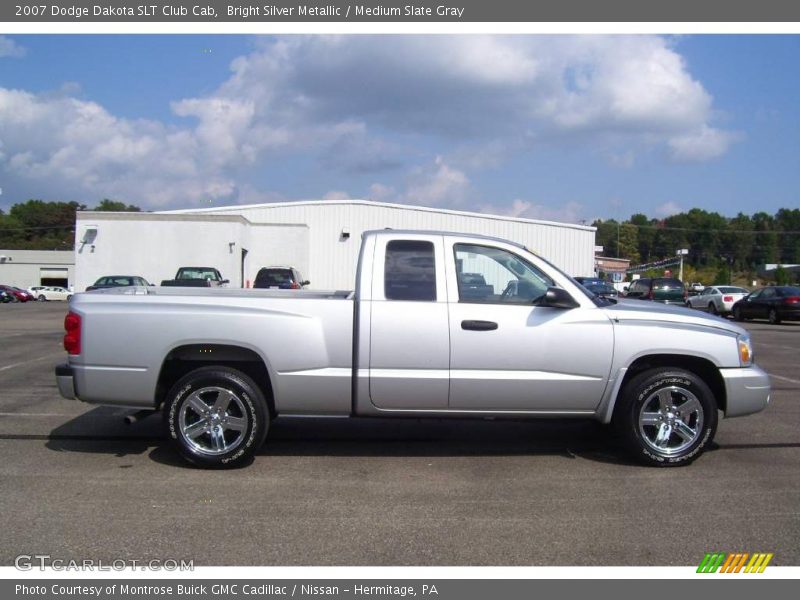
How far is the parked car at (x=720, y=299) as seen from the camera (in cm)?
3062

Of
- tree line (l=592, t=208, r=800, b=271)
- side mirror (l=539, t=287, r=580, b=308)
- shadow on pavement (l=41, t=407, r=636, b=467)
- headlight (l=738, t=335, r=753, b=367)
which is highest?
tree line (l=592, t=208, r=800, b=271)

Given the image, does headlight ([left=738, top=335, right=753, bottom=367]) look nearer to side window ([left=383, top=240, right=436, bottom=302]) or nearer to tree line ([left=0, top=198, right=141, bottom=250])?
side window ([left=383, top=240, right=436, bottom=302])

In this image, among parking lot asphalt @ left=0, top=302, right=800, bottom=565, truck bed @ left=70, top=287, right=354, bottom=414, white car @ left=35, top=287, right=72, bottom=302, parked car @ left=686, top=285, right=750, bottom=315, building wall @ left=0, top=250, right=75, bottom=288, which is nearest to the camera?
parking lot asphalt @ left=0, top=302, right=800, bottom=565

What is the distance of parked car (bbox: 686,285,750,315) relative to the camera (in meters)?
30.6

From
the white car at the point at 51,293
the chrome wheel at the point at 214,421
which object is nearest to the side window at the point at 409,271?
the chrome wheel at the point at 214,421

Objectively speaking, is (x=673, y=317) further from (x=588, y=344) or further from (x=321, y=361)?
(x=321, y=361)

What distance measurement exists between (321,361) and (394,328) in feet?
2.11

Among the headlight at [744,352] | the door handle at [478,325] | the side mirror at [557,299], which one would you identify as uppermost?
the side mirror at [557,299]

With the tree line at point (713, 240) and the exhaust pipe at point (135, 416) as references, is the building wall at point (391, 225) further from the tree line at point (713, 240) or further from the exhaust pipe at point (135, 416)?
the tree line at point (713, 240)

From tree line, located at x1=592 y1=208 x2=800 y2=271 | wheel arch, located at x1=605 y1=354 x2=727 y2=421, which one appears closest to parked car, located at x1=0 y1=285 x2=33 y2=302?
wheel arch, located at x1=605 y1=354 x2=727 y2=421

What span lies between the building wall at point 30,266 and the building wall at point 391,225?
44234 mm

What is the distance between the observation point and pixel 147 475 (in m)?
5.66

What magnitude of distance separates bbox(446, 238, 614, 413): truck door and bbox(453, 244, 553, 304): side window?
0.01 meters

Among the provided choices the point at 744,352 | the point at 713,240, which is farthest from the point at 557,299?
the point at 713,240
